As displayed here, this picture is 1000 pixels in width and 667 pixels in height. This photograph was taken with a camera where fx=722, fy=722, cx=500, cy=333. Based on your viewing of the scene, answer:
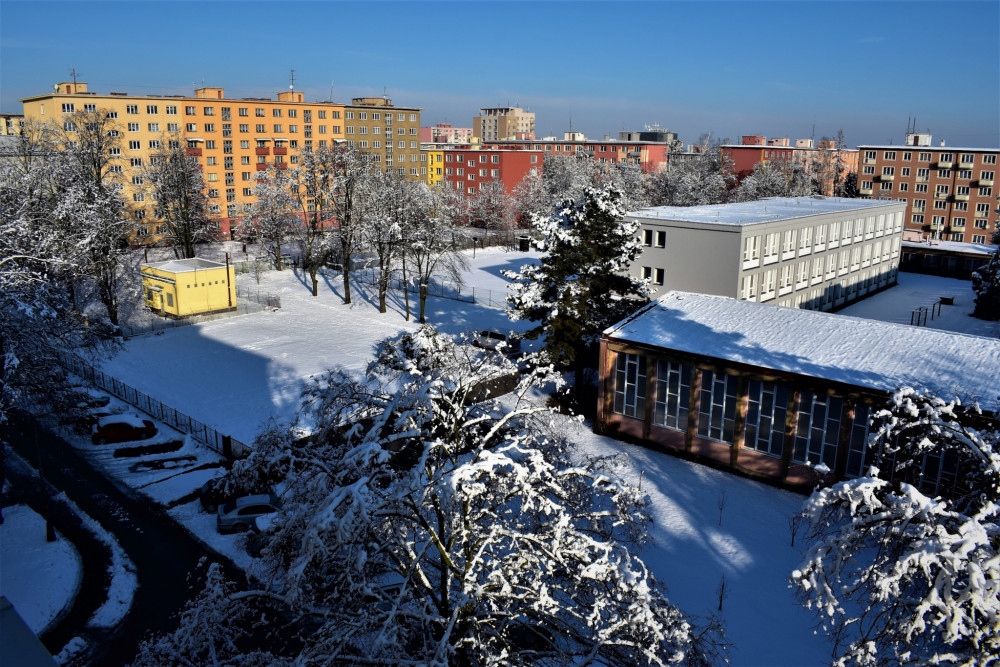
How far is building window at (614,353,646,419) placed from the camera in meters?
22.2

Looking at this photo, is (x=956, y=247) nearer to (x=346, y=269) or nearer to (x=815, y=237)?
(x=815, y=237)

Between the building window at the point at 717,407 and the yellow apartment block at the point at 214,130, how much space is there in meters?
44.5

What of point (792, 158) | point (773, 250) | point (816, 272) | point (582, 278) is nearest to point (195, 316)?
point (582, 278)

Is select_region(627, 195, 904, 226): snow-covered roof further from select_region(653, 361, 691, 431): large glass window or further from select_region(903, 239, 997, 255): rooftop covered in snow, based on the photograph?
select_region(653, 361, 691, 431): large glass window

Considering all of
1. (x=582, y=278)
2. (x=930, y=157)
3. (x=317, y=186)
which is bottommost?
(x=582, y=278)

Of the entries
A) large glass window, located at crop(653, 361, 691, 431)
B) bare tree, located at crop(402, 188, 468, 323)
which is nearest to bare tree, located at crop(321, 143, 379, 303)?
bare tree, located at crop(402, 188, 468, 323)

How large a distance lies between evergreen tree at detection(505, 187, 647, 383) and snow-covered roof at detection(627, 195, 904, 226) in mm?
10379

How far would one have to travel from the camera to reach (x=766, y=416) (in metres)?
19.8

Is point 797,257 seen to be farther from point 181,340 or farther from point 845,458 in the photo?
point 181,340

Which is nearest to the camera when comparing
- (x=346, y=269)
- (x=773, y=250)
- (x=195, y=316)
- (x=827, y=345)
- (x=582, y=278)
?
(x=827, y=345)

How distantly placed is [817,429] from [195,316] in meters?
30.3

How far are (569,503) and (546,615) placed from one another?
4.76ft

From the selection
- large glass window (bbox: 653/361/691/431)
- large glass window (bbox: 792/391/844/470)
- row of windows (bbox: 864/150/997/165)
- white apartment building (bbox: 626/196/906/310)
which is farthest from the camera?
row of windows (bbox: 864/150/997/165)

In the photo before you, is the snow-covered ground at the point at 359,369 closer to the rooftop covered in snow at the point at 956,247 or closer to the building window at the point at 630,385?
the building window at the point at 630,385
